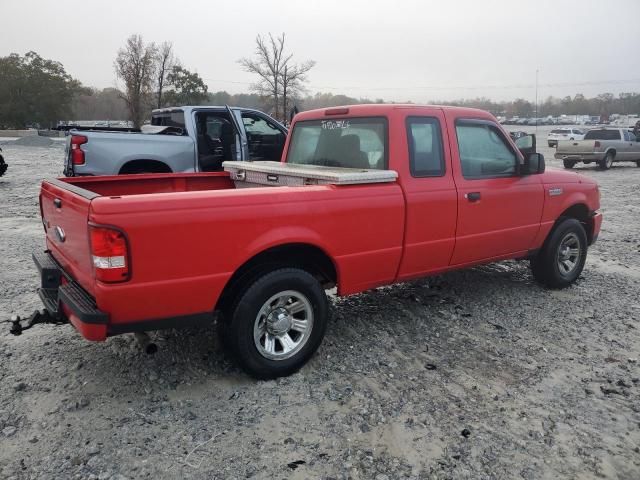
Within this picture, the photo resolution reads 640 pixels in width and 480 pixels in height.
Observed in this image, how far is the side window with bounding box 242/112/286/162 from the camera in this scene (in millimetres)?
9086

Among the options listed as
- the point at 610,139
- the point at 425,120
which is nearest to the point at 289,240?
the point at 425,120

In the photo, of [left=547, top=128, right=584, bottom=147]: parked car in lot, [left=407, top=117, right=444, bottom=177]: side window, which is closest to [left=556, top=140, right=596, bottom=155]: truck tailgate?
[left=547, top=128, right=584, bottom=147]: parked car in lot

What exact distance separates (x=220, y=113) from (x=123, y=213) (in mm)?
6378

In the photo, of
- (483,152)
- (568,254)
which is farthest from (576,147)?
(483,152)

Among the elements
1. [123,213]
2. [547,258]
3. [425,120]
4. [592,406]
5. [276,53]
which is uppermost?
[276,53]

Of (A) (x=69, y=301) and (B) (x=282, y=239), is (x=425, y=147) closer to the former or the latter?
(B) (x=282, y=239)

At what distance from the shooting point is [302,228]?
3475 millimetres

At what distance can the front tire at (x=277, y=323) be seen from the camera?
3.36 metres

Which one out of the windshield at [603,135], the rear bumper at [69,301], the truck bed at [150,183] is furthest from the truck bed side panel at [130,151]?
the windshield at [603,135]

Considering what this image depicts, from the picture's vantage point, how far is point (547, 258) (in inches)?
215

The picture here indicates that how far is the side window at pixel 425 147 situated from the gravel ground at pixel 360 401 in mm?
1393

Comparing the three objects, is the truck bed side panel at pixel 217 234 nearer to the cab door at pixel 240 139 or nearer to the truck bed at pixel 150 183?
the truck bed at pixel 150 183

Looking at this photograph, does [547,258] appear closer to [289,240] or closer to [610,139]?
[289,240]

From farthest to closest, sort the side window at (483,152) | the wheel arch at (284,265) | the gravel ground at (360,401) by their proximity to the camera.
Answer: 1. the side window at (483,152)
2. the wheel arch at (284,265)
3. the gravel ground at (360,401)
